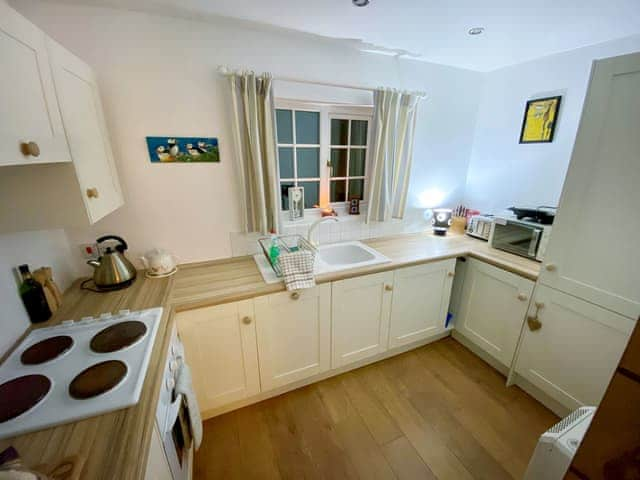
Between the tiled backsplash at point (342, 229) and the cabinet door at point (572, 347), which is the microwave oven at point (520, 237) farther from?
the tiled backsplash at point (342, 229)

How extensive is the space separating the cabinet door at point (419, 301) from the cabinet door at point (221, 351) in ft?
3.48

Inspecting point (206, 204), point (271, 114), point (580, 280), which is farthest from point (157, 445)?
point (580, 280)

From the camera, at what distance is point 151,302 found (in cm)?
131

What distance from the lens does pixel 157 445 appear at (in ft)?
2.66

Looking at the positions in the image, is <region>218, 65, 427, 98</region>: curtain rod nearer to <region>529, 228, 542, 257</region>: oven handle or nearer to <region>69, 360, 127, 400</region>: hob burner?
<region>529, 228, 542, 257</region>: oven handle

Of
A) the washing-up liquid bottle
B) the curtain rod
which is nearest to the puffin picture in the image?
the curtain rod

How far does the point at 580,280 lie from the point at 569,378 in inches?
24.0

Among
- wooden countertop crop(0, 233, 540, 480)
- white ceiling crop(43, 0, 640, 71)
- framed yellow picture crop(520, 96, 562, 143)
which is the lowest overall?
wooden countertop crop(0, 233, 540, 480)

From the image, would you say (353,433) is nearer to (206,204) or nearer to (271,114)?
(206,204)

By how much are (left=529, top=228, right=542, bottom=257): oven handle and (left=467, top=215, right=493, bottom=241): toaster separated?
41cm

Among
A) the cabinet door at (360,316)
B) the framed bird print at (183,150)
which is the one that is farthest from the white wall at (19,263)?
the cabinet door at (360,316)

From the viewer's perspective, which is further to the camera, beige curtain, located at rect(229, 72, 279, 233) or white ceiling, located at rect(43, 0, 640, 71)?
beige curtain, located at rect(229, 72, 279, 233)

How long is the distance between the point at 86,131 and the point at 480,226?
2762 mm

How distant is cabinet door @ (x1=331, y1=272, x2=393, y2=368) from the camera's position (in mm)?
1717
